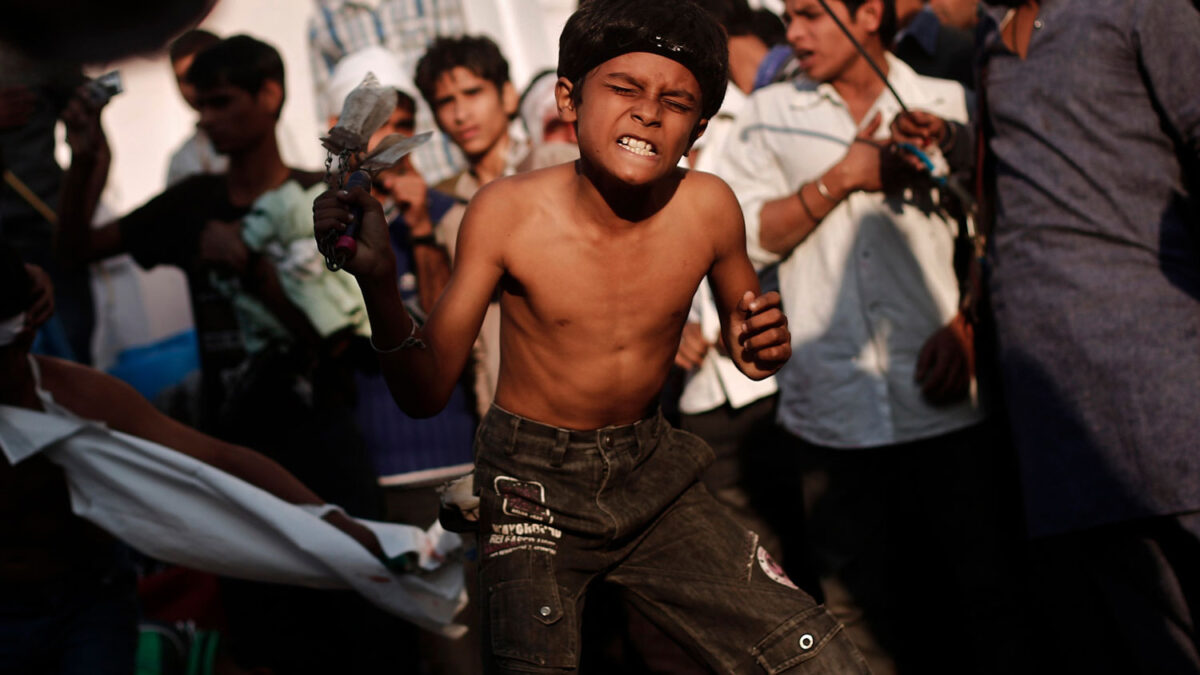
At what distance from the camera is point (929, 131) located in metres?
3.56

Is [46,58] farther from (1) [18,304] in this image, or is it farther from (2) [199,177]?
(1) [18,304]

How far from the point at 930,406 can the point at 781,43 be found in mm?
2061

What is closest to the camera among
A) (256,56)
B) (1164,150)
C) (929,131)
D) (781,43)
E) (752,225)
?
(1164,150)

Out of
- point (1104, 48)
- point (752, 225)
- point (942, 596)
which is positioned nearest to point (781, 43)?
point (752, 225)

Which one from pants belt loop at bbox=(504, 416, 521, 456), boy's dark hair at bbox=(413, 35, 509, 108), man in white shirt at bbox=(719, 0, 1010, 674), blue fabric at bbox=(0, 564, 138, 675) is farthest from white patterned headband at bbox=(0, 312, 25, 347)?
man in white shirt at bbox=(719, 0, 1010, 674)

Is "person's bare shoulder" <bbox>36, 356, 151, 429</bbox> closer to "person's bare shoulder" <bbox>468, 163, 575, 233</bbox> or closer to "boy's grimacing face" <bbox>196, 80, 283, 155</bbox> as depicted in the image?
"boy's grimacing face" <bbox>196, 80, 283, 155</bbox>

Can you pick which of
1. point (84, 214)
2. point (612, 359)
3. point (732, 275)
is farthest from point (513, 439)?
point (84, 214)

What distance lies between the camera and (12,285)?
3252mm

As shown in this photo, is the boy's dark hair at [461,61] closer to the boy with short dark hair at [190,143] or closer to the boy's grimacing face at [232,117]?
the boy's grimacing face at [232,117]

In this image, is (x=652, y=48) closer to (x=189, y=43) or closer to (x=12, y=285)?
(x=12, y=285)

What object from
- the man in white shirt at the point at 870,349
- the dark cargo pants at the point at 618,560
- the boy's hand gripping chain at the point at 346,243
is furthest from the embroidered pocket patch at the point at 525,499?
the man in white shirt at the point at 870,349

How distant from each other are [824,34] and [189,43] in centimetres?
390

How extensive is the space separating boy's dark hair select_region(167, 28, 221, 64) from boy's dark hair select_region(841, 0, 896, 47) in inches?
146

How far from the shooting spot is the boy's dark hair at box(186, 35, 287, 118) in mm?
4473
